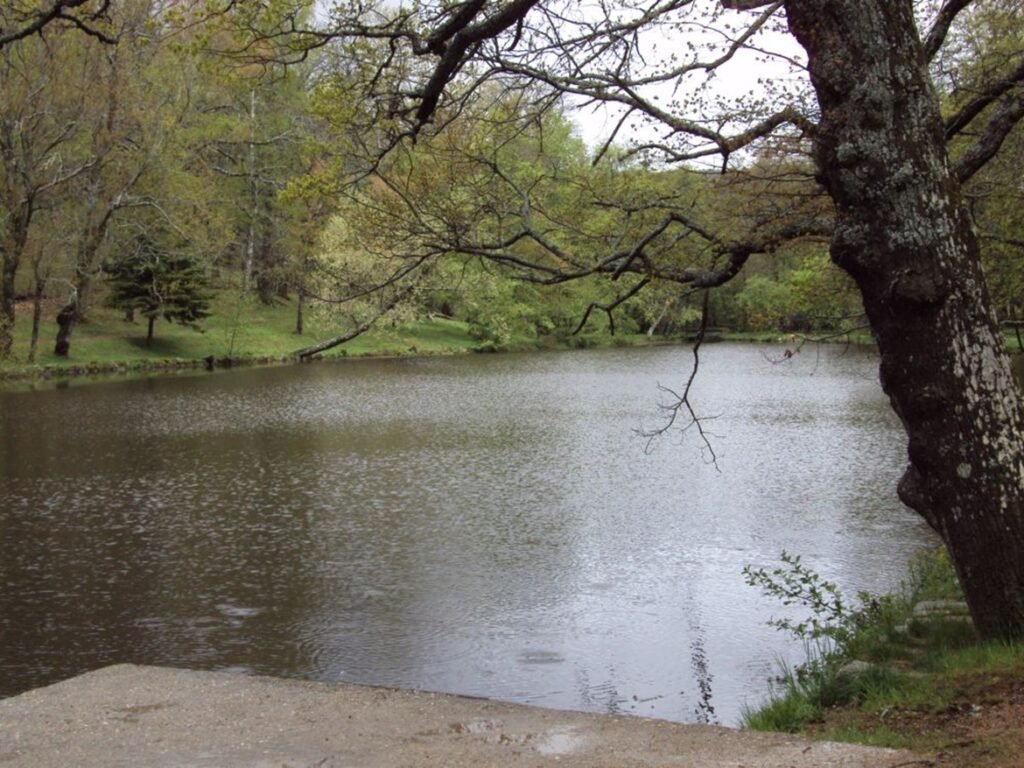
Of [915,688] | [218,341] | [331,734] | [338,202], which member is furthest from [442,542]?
[218,341]

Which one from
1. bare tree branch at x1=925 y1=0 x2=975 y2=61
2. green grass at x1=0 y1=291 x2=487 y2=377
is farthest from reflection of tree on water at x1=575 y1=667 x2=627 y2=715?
green grass at x1=0 y1=291 x2=487 y2=377

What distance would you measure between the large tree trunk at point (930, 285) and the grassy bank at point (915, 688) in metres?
0.46

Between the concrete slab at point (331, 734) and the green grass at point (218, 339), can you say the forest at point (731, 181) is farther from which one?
the green grass at point (218, 339)

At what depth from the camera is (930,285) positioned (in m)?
4.87

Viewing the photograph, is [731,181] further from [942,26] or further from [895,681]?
[895,681]

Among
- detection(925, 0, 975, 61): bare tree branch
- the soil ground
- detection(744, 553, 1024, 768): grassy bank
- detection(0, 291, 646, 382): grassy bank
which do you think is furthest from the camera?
detection(0, 291, 646, 382): grassy bank

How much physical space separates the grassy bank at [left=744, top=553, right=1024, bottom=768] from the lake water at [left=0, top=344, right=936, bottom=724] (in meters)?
0.88

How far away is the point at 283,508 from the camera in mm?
14117

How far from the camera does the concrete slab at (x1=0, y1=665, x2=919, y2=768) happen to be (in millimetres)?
4668

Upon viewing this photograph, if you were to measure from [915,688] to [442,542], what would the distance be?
7.58 meters

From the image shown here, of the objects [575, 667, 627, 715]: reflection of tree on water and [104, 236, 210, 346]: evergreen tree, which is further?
[104, 236, 210, 346]: evergreen tree

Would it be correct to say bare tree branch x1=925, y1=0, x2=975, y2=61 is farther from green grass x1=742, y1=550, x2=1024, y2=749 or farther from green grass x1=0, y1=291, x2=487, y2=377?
green grass x1=0, y1=291, x2=487, y2=377

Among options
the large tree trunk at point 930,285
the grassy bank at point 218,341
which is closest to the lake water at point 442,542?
the large tree trunk at point 930,285

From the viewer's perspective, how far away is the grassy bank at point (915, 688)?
4195mm
